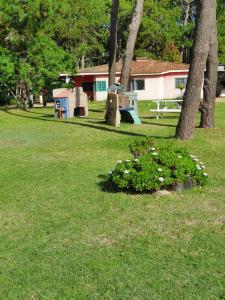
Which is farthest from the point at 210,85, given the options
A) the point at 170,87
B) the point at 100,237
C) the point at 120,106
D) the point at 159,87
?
the point at 170,87

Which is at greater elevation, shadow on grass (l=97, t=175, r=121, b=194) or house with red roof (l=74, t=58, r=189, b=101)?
house with red roof (l=74, t=58, r=189, b=101)

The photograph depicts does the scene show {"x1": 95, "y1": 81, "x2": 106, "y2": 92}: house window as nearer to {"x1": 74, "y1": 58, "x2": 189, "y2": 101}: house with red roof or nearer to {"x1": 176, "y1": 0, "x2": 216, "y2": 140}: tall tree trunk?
{"x1": 74, "y1": 58, "x2": 189, "y2": 101}: house with red roof

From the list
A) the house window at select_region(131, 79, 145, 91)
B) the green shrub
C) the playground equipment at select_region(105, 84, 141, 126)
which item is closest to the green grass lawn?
the green shrub

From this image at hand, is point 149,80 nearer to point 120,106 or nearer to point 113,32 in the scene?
point 113,32

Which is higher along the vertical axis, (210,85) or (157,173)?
(210,85)

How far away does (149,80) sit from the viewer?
38719 mm

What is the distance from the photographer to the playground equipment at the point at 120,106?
16.8 metres

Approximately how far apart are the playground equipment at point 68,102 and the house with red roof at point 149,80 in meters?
16.5

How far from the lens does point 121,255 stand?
16.5ft

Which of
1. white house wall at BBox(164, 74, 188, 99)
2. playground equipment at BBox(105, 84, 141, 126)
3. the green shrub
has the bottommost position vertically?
the green shrub

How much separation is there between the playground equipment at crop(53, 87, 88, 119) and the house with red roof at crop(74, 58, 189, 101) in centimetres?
1651

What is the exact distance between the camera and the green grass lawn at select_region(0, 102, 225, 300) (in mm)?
4379

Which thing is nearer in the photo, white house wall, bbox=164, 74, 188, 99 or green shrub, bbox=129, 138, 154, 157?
green shrub, bbox=129, 138, 154, 157

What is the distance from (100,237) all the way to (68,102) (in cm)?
1612
